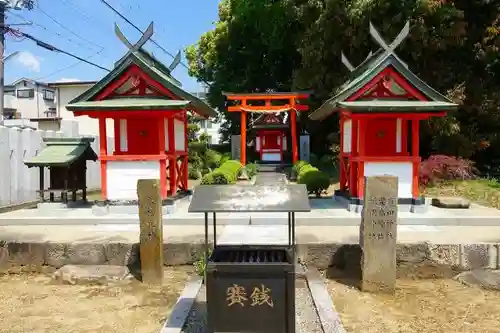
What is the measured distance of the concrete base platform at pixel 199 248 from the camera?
340 inches

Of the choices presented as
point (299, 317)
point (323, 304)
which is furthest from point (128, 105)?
point (299, 317)

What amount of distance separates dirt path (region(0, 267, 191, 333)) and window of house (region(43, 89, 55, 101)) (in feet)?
134

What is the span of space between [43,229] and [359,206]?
8.11 m

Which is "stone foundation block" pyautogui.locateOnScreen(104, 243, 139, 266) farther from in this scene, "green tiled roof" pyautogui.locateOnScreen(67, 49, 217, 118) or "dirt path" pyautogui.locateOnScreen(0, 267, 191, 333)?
"green tiled roof" pyautogui.locateOnScreen(67, 49, 217, 118)

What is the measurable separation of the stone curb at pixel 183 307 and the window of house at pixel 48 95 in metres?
43.1

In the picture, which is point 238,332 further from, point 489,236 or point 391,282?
point 489,236

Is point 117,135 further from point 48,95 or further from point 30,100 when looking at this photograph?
point 48,95

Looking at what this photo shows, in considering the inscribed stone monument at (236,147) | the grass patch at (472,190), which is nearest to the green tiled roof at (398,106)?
the grass patch at (472,190)

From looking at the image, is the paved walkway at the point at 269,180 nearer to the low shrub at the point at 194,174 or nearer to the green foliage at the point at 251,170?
the green foliage at the point at 251,170

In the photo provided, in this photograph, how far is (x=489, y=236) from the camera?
9625mm

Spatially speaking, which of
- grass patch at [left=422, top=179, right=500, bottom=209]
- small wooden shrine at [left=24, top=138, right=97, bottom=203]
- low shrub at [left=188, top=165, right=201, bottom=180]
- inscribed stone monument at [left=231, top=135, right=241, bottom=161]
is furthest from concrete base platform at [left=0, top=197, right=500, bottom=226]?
inscribed stone monument at [left=231, top=135, right=241, bottom=161]

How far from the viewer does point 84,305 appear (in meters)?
7.29

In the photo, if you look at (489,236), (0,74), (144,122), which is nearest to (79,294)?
(144,122)

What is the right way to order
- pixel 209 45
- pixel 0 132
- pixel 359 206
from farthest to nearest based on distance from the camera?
1. pixel 209 45
2. pixel 0 132
3. pixel 359 206
